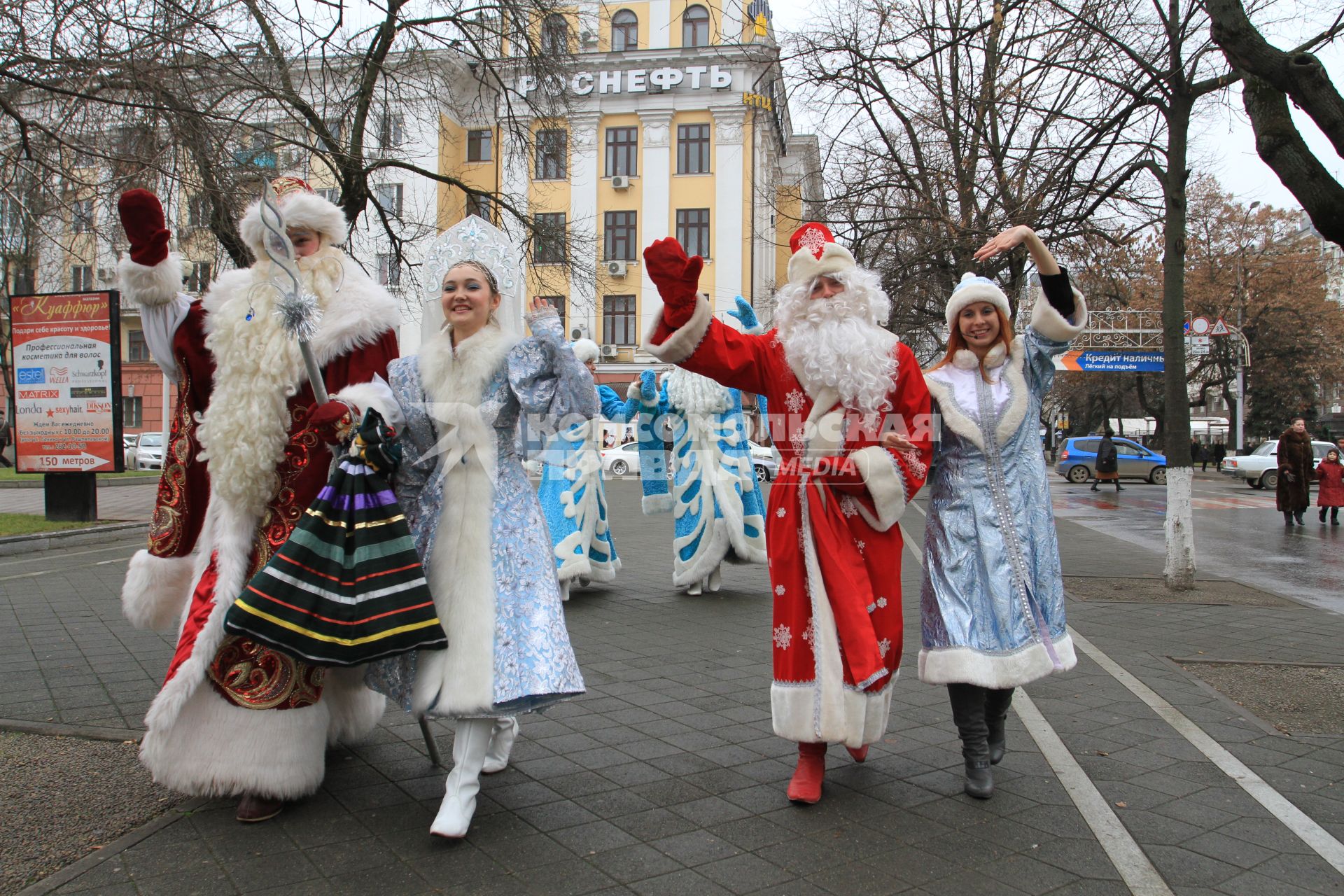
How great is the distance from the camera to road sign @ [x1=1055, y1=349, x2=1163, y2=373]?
78.5 feet

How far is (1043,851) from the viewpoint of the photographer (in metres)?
2.99

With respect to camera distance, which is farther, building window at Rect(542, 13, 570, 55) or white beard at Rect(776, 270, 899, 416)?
Answer: building window at Rect(542, 13, 570, 55)

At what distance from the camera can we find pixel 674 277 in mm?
3260

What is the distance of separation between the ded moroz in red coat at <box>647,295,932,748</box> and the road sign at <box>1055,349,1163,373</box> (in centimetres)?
2225

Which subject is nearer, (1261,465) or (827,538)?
(827,538)

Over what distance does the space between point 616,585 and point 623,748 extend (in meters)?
4.57

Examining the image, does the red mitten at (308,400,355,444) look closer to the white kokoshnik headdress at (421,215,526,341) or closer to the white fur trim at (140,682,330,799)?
the white kokoshnik headdress at (421,215,526,341)

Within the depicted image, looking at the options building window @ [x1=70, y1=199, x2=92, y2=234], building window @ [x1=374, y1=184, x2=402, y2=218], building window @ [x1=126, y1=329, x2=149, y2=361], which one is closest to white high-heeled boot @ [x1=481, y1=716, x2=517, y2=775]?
building window @ [x1=70, y1=199, x2=92, y2=234]

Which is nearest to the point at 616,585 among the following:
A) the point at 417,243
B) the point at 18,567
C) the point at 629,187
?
the point at 18,567

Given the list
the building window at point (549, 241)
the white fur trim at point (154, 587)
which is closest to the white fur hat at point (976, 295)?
the white fur trim at point (154, 587)

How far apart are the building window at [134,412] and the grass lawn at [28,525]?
3093 centimetres

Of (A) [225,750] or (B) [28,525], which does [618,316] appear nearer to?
(B) [28,525]

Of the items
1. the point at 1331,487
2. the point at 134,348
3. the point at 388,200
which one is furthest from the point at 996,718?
the point at 134,348

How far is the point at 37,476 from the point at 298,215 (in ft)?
86.9
